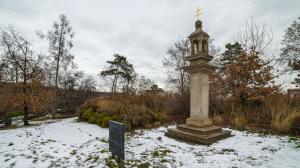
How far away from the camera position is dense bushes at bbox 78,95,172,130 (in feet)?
28.0

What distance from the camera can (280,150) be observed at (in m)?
4.57

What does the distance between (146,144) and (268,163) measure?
327 cm

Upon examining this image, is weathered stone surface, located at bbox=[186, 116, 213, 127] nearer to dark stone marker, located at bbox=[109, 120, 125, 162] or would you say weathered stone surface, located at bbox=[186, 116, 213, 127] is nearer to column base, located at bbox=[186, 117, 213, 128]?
column base, located at bbox=[186, 117, 213, 128]

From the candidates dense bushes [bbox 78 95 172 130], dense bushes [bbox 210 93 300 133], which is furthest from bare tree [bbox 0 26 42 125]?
dense bushes [bbox 210 93 300 133]

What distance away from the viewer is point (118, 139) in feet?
12.9

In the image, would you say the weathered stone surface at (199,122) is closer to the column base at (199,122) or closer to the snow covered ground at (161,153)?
the column base at (199,122)

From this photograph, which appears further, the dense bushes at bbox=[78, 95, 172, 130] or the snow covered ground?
the dense bushes at bbox=[78, 95, 172, 130]

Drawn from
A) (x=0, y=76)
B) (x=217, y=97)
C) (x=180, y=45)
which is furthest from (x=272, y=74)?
(x=0, y=76)

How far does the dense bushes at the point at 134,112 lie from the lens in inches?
336

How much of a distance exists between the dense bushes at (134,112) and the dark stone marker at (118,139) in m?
3.96

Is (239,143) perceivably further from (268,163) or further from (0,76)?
(0,76)

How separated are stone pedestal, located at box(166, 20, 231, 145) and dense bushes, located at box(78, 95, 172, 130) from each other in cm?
242

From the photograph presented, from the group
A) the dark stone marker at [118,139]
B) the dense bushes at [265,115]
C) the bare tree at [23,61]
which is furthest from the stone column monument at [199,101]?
the bare tree at [23,61]

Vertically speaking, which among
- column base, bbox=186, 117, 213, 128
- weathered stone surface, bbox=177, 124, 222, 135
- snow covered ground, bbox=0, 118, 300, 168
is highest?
column base, bbox=186, 117, 213, 128
